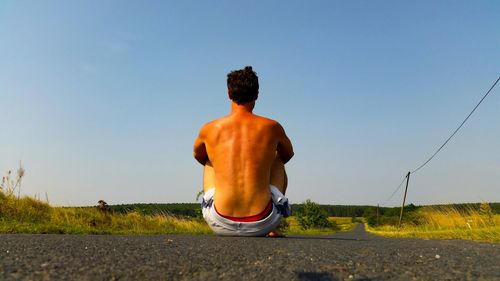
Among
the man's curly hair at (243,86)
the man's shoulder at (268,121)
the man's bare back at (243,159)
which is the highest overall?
the man's curly hair at (243,86)

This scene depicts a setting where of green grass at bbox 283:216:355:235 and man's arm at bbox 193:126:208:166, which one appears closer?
man's arm at bbox 193:126:208:166

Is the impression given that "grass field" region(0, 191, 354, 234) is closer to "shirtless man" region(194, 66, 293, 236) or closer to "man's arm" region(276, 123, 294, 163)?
"shirtless man" region(194, 66, 293, 236)

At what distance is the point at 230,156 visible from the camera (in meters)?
4.14

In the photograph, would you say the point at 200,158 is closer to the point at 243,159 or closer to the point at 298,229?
the point at 243,159

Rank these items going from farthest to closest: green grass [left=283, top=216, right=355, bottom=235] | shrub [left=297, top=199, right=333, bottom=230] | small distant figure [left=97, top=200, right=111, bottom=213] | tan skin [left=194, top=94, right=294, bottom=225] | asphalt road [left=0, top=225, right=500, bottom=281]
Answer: shrub [left=297, top=199, right=333, bottom=230] → green grass [left=283, top=216, right=355, bottom=235] → small distant figure [left=97, top=200, right=111, bottom=213] → tan skin [left=194, top=94, right=294, bottom=225] → asphalt road [left=0, top=225, right=500, bottom=281]

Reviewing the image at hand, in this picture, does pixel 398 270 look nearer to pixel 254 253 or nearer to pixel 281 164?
pixel 254 253

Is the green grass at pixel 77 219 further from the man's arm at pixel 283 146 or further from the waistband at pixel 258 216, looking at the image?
the man's arm at pixel 283 146

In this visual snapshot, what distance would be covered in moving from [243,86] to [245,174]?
109 centimetres

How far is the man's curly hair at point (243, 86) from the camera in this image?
4648 millimetres

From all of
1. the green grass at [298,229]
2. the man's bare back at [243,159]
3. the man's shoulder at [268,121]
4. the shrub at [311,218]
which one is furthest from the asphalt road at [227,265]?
the shrub at [311,218]

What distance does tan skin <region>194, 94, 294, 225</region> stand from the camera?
410cm

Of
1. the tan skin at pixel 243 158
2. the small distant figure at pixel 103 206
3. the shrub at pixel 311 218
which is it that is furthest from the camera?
the shrub at pixel 311 218

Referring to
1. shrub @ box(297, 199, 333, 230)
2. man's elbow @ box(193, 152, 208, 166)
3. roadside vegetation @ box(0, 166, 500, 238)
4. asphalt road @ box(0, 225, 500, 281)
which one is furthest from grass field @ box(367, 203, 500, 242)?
shrub @ box(297, 199, 333, 230)

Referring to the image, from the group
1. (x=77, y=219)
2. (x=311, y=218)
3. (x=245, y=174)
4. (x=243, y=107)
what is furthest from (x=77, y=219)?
(x=311, y=218)
